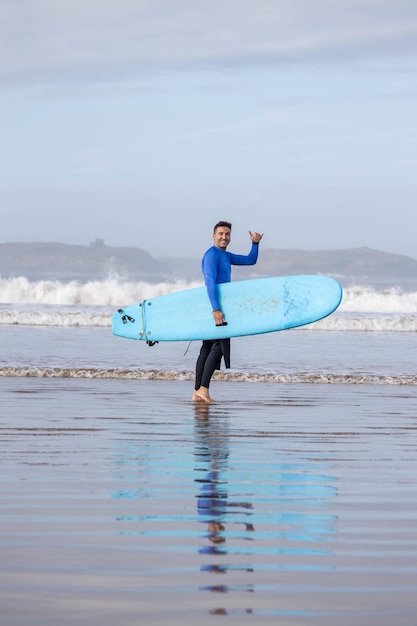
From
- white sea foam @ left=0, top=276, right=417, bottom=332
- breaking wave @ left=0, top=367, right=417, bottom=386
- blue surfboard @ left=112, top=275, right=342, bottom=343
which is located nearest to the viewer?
blue surfboard @ left=112, top=275, right=342, bottom=343

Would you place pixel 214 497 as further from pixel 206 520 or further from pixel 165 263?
pixel 165 263

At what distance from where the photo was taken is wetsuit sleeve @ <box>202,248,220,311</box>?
10.3 metres

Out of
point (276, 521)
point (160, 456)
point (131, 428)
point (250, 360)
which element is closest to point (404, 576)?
point (276, 521)

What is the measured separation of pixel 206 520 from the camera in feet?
14.7

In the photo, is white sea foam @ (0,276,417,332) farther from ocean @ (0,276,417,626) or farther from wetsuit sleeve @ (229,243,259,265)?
ocean @ (0,276,417,626)

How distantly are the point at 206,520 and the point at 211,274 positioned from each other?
5.98 meters

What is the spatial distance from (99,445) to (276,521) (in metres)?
2.65

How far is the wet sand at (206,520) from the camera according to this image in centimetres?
324

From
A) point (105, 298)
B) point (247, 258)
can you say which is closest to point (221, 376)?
point (247, 258)

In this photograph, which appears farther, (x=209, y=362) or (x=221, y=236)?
(x=221, y=236)

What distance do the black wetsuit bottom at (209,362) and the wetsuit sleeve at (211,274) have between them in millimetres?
367

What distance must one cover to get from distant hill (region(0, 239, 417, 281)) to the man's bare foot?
89810 millimetres

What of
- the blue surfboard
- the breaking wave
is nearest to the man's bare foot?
the blue surfboard

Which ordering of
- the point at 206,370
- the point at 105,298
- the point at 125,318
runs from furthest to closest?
the point at 105,298, the point at 125,318, the point at 206,370
